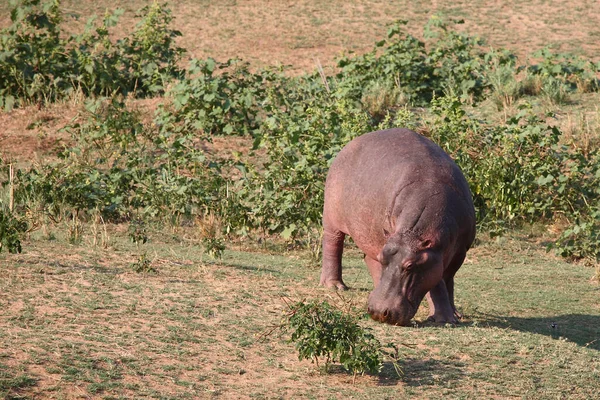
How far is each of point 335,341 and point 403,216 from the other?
3.96 feet

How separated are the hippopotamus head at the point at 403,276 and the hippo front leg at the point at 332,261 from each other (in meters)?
1.46

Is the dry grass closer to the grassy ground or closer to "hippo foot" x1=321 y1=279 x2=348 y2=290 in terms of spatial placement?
"hippo foot" x1=321 y1=279 x2=348 y2=290

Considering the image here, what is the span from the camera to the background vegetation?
32.2 ft

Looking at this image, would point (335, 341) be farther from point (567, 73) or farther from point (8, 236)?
point (567, 73)

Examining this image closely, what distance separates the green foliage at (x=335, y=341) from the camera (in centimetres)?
531

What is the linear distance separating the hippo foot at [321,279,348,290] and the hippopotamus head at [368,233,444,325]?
56.5 inches

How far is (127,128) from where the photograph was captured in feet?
38.0

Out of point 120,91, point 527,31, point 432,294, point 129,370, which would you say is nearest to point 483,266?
point 432,294

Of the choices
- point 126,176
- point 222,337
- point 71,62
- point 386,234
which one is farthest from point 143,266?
point 71,62

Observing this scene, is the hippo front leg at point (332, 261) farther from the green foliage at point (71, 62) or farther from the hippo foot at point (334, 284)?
the green foliage at point (71, 62)

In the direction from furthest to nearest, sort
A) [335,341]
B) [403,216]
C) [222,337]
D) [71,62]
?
1. [71,62]
2. [403,216]
3. [222,337]
4. [335,341]

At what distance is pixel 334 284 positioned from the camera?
7.70 m

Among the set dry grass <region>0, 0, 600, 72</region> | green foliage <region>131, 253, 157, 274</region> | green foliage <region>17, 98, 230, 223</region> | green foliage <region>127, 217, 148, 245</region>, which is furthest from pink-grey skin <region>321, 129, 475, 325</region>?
dry grass <region>0, 0, 600, 72</region>

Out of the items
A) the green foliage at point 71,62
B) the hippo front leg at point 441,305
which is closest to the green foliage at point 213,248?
the hippo front leg at point 441,305
